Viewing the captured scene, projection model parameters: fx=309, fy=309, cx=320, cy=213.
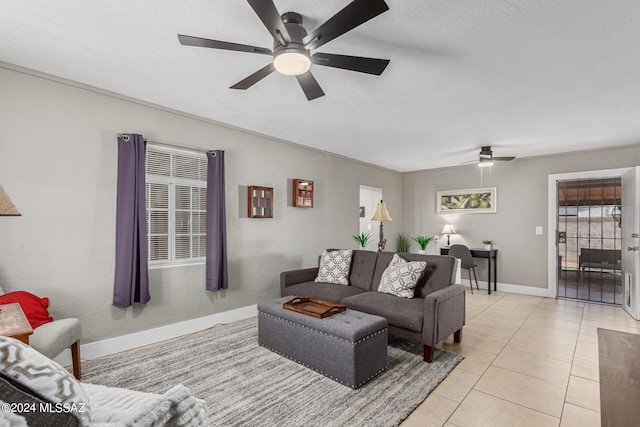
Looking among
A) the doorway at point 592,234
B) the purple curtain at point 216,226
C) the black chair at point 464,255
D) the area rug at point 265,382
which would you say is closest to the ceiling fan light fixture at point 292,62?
the purple curtain at point 216,226

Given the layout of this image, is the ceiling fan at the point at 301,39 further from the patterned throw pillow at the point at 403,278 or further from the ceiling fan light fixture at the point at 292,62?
the patterned throw pillow at the point at 403,278

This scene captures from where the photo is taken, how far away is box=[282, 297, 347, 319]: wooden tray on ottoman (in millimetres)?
2531

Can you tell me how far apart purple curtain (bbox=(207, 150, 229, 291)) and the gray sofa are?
747 millimetres

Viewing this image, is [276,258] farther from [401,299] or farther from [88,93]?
[88,93]

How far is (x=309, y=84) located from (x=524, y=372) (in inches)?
112

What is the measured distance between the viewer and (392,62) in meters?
2.32

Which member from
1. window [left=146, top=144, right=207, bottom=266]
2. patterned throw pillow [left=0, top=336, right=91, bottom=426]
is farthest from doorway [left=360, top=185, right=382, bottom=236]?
patterned throw pillow [left=0, top=336, right=91, bottom=426]

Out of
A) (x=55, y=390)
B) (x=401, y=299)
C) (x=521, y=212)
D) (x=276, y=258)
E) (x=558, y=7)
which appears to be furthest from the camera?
(x=521, y=212)

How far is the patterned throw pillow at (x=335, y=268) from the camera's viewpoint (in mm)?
3789

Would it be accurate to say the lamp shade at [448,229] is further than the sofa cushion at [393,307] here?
Yes

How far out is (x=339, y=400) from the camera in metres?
2.11

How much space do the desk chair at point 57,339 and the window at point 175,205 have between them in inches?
38.7

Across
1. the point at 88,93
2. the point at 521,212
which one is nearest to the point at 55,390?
the point at 88,93

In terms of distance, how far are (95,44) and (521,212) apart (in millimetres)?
6210
